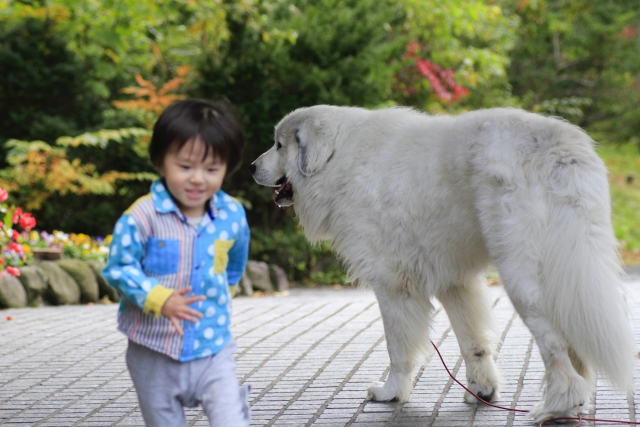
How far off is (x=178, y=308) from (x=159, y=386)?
1.03ft

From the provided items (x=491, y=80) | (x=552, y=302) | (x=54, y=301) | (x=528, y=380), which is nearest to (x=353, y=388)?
(x=528, y=380)

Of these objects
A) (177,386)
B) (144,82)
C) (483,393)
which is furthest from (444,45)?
A: (177,386)

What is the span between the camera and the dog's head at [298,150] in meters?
4.61

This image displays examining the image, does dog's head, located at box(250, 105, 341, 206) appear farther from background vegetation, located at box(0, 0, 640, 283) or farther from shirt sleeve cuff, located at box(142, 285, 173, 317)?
background vegetation, located at box(0, 0, 640, 283)

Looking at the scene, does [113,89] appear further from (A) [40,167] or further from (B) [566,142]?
(B) [566,142]

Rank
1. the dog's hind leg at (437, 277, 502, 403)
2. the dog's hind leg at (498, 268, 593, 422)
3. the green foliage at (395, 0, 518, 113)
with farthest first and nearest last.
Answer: the green foliage at (395, 0, 518, 113)
the dog's hind leg at (437, 277, 502, 403)
the dog's hind leg at (498, 268, 593, 422)

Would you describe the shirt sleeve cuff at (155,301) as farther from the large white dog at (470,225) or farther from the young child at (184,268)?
the large white dog at (470,225)

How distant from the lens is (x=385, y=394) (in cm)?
423

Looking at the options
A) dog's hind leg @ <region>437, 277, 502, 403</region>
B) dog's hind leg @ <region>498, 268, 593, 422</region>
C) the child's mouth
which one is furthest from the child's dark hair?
dog's hind leg @ <region>437, 277, 502, 403</region>

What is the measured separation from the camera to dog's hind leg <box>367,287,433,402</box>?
422 cm

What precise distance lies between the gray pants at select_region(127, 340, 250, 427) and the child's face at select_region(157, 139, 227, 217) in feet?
1.80

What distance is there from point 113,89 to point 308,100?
3.34 m

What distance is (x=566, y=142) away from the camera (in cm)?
363

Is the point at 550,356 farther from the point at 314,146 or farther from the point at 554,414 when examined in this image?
the point at 314,146
